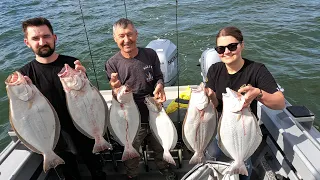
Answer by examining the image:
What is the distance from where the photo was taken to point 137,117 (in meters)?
2.79

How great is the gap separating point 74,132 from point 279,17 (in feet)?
34.6

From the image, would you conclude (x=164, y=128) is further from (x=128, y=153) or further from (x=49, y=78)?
(x=49, y=78)

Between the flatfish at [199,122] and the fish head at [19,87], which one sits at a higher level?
the fish head at [19,87]

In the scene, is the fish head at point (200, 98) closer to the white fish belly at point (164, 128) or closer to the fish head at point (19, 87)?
the white fish belly at point (164, 128)

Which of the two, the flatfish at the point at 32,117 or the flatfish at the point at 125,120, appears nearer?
the flatfish at the point at 32,117

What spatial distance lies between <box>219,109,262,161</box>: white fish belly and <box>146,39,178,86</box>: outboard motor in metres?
2.96

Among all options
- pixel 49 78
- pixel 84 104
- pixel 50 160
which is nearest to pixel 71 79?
pixel 84 104

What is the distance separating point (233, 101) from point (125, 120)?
1042 millimetres

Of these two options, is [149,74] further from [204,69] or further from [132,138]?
[204,69]

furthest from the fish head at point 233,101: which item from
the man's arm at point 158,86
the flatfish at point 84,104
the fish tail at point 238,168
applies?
the flatfish at point 84,104

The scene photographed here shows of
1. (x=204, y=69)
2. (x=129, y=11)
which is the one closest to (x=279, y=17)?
(x=129, y=11)

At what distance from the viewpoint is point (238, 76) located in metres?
2.74

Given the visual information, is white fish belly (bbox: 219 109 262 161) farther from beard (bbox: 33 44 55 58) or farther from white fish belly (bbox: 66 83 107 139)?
beard (bbox: 33 44 55 58)

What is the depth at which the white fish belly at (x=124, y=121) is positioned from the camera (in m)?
2.72
